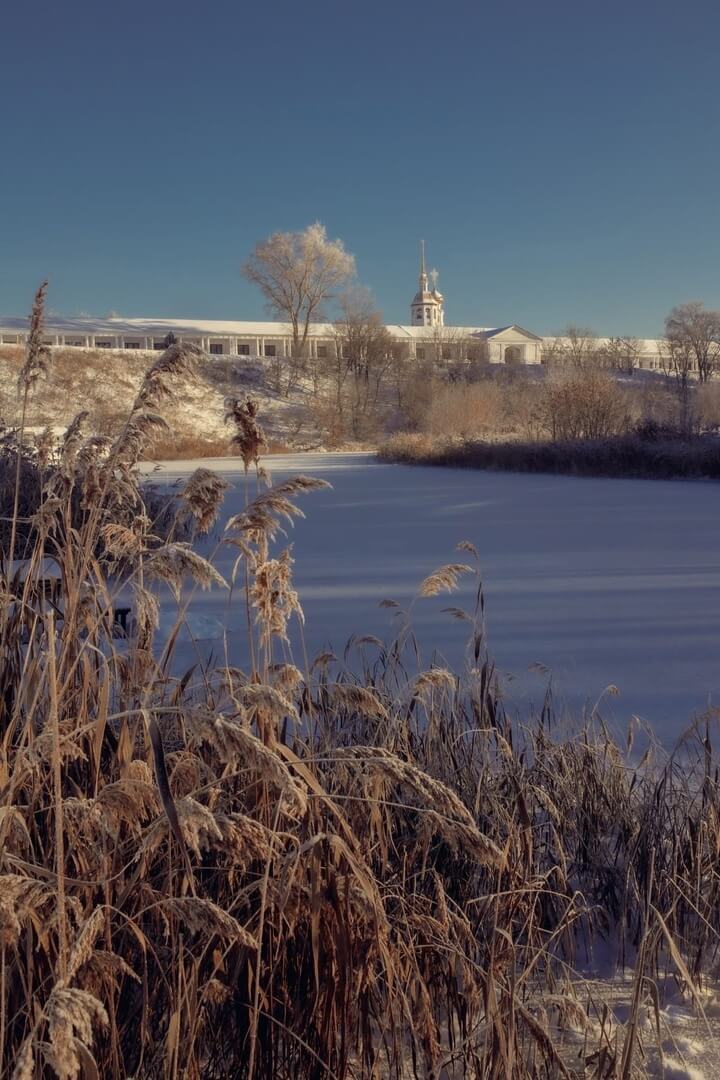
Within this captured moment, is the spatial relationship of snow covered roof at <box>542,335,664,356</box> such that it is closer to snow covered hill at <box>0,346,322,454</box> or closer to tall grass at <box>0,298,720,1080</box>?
snow covered hill at <box>0,346,322,454</box>

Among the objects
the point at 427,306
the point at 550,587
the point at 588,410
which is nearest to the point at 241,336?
the point at 427,306

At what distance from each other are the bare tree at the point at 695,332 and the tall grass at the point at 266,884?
50.6 metres

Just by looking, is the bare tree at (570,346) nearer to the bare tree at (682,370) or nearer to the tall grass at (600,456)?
the bare tree at (682,370)

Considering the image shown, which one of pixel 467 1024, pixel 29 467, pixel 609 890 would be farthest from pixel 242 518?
pixel 29 467

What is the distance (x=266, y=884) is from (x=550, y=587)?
4.69 meters

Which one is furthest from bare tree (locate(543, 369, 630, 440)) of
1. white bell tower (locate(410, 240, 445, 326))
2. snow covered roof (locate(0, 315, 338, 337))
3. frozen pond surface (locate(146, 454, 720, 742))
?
white bell tower (locate(410, 240, 445, 326))

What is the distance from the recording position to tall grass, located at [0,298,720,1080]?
41.8 inches

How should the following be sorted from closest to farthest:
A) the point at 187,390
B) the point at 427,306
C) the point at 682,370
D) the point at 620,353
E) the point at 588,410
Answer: the point at 588,410
the point at 187,390
the point at 682,370
the point at 620,353
the point at 427,306

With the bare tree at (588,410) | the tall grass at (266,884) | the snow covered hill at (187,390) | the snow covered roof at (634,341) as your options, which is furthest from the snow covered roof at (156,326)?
the tall grass at (266,884)

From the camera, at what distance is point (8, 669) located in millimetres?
1850

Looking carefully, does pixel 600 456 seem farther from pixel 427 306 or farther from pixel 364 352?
pixel 427 306

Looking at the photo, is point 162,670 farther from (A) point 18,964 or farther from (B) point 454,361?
(B) point 454,361

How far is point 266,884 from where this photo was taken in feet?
3.77

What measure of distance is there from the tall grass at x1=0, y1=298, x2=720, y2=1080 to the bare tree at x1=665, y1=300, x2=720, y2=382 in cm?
5057
